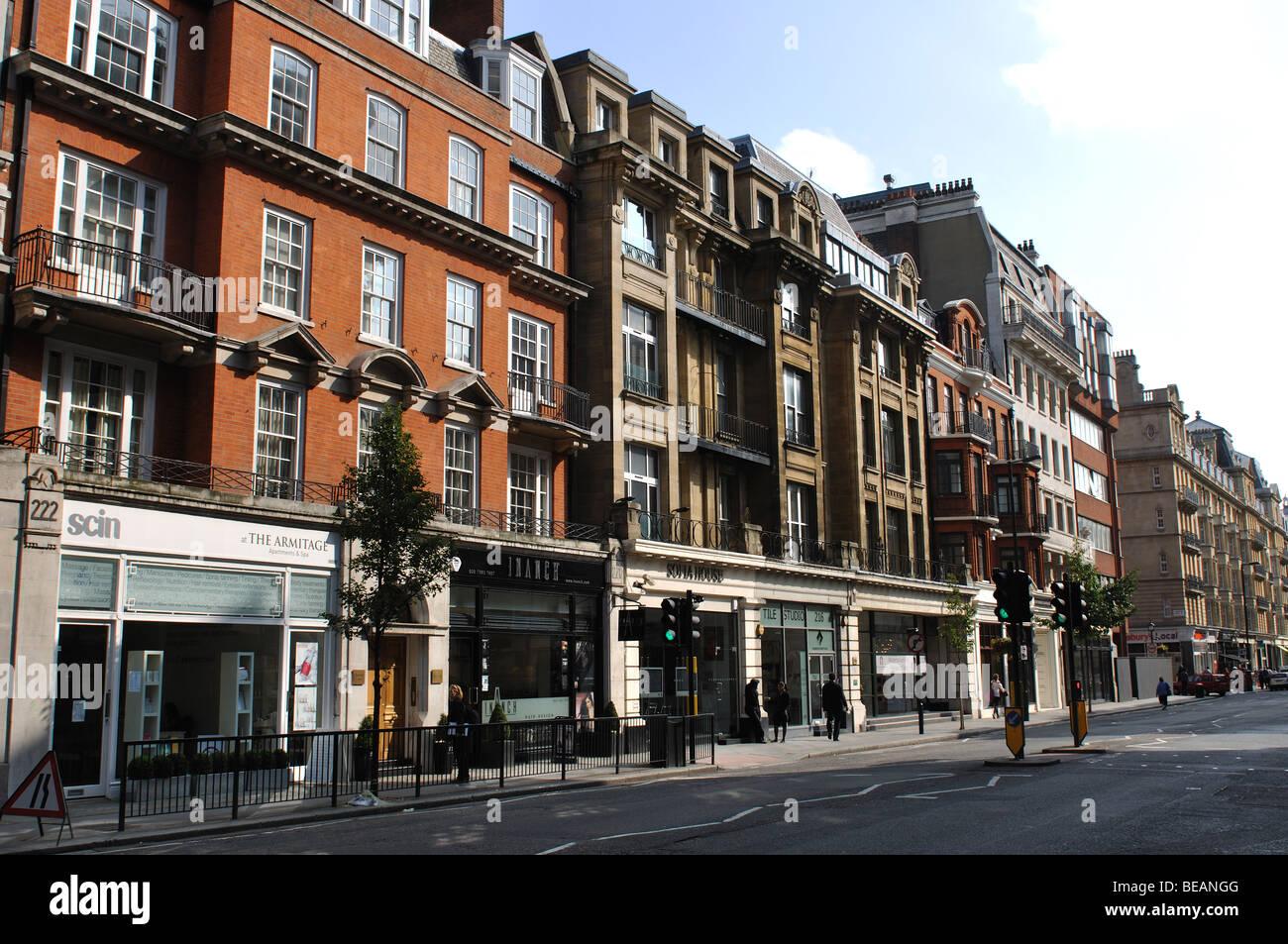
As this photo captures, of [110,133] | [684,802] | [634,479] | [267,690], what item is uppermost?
[110,133]

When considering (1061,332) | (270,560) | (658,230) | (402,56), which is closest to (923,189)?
(1061,332)

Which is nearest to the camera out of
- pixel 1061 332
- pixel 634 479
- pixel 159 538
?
pixel 159 538

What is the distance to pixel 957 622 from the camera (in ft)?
134

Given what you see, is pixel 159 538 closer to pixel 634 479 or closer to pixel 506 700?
pixel 506 700

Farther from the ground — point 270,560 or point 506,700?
point 270,560

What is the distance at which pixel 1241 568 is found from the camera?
10244 centimetres

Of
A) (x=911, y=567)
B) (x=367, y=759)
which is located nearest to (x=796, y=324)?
(x=911, y=567)

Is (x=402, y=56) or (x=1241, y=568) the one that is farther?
(x=1241, y=568)

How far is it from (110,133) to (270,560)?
790 cm

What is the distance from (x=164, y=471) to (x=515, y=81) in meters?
15.1

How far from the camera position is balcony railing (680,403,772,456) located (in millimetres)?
32441

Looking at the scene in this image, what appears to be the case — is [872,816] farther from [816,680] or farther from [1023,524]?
[1023,524]

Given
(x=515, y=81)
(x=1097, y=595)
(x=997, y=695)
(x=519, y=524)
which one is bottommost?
(x=997, y=695)

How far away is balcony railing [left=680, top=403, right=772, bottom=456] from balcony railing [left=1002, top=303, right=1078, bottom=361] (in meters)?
27.9
